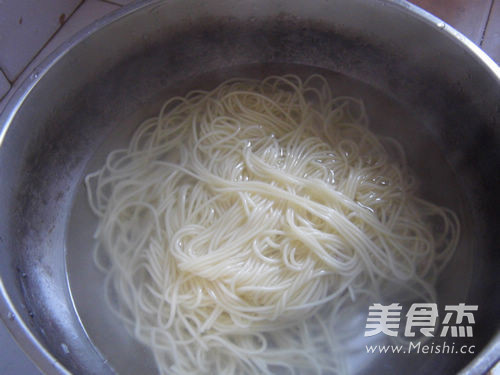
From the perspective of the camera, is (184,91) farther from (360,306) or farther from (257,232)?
(360,306)

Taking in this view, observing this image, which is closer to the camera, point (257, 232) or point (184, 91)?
point (257, 232)

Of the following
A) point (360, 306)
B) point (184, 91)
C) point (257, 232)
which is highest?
point (184, 91)

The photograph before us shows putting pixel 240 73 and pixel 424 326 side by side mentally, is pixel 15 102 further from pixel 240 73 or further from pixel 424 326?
pixel 424 326

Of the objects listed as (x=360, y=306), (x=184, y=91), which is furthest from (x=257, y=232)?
(x=184, y=91)
